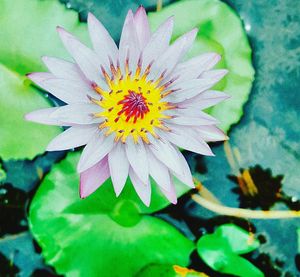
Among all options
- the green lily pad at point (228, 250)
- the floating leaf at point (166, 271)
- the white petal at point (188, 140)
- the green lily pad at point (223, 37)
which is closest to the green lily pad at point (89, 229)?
the floating leaf at point (166, 271)

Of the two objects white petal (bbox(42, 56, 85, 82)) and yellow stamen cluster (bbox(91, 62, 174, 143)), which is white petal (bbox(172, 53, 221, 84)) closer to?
yellow stamen cluster (bbox(91, 62, 174, 143))

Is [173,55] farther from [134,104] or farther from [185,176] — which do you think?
[185,176]

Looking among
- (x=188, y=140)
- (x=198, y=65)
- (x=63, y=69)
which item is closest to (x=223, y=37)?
(x=198, y=65)

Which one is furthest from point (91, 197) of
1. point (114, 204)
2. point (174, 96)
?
point (174, 96)

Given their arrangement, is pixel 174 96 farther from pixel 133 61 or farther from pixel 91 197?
pixel 91 197

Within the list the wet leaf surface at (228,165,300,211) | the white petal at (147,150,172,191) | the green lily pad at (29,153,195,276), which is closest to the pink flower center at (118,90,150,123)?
the white petal at (147,150,172,191)

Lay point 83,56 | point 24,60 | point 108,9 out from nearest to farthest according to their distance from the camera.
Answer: point 83,56 → point 24,60 → point 108,9

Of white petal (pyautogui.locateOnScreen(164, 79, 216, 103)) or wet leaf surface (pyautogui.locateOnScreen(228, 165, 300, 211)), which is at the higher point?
white petal (pyautogui.locateOnScreen(164, 79, 216, 103))

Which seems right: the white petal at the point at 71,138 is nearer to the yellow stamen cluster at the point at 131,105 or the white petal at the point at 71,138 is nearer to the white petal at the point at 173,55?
the yellow stamen cluster at the point at 131,105
